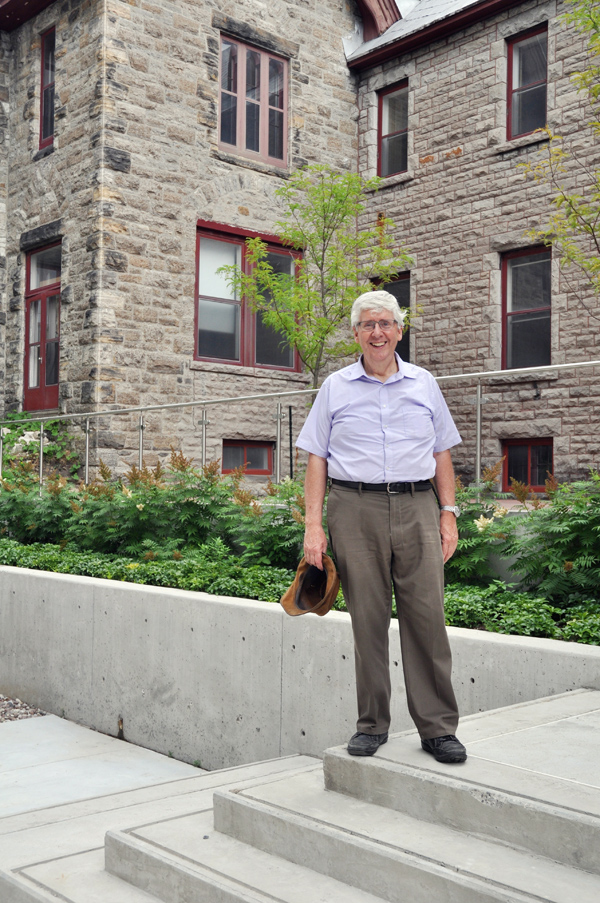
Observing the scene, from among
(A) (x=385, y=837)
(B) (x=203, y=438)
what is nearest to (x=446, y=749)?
(A) (x=385, y=837)

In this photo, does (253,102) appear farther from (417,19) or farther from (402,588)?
(402,588)

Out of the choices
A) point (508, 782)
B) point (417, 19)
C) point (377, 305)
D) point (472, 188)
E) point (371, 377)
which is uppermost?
point (417, 19)

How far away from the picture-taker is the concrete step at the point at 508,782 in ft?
10.1

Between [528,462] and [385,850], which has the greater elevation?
[528,462]

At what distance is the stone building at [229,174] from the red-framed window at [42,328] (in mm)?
37

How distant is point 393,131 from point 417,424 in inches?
533

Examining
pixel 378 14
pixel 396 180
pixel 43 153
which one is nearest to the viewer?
pixel 43 153

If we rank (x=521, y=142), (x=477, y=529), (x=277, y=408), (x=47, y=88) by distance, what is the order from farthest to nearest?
(x=47, y=88) → (x=521, y=142) → (x=277, y=408) → (x=477, y=529)

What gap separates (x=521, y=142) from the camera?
13.8 metres

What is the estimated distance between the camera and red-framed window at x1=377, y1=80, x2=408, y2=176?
15875mm

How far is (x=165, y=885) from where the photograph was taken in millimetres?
3518

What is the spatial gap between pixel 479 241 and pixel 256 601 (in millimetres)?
9291

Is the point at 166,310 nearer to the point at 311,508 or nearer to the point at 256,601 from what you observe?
the point at 256,601

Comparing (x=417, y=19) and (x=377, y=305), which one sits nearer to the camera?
(x=377, y=305)
